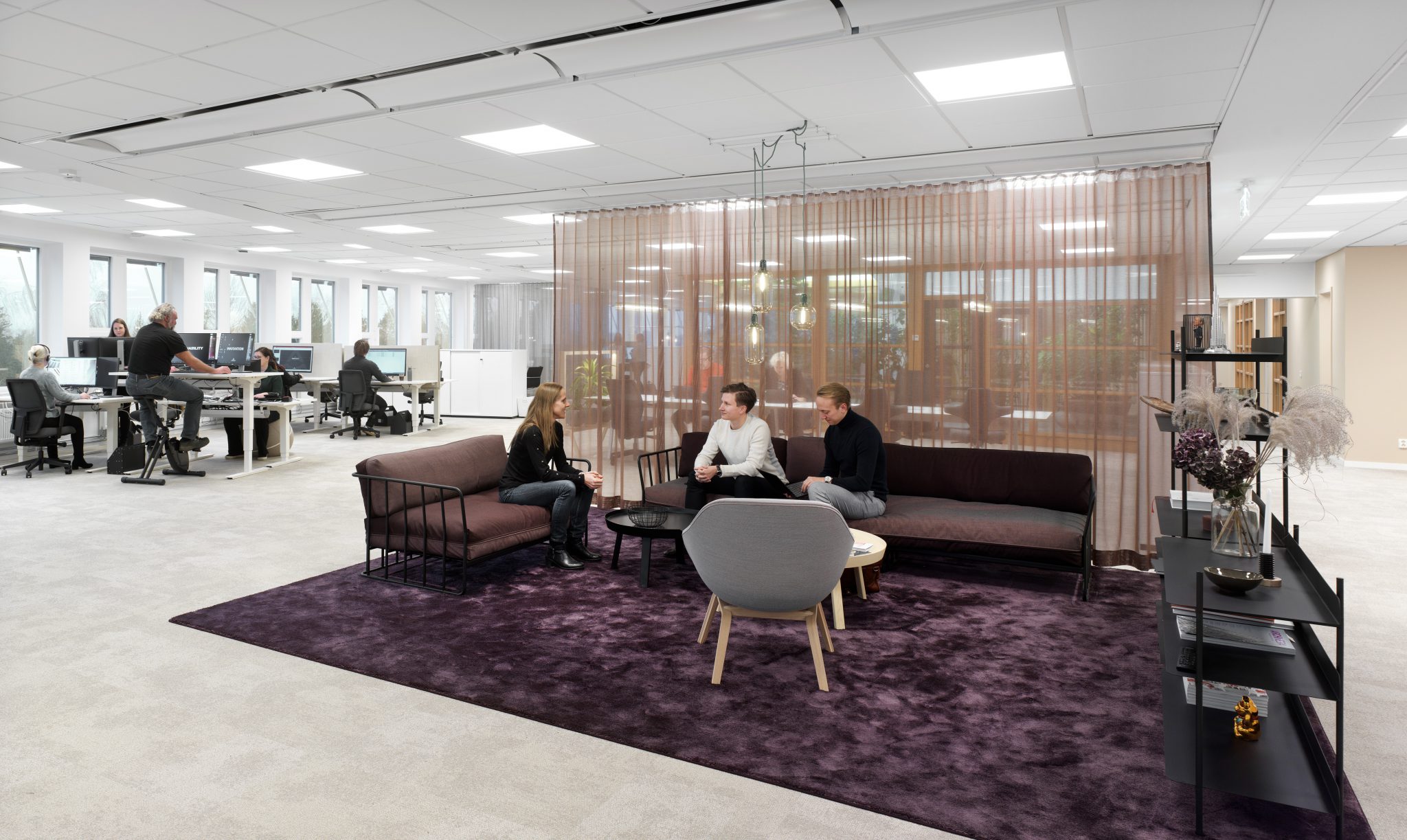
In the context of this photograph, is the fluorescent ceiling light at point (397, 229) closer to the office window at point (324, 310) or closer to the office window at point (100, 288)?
the office window at point (100, 288)

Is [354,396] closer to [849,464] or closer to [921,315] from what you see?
[921,315]

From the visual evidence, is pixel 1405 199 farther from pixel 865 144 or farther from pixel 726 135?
pixel 726 135

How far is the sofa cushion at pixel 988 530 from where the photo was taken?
512cm

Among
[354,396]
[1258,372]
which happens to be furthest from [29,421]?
[1258,372]

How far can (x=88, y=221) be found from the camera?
1085cm

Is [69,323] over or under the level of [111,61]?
under

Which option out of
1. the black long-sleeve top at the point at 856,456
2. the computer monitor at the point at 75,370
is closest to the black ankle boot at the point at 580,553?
the black long-sleeve top at the point at 856,456

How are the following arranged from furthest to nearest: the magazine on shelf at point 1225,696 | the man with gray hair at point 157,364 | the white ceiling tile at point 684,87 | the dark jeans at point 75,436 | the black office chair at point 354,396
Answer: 1. the black office chair at point 354,396
2. the dark jeans at point 75,436
3. the man with gray hair at point 157,364
4. the white ceiling tile at point 684,87
5. the magazine on shelf at point 1225,696

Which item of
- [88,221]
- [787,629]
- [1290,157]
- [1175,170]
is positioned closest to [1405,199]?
[1290,157]

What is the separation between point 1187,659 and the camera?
296cm

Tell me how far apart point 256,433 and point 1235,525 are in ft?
34.2

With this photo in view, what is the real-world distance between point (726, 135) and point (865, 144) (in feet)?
2.95

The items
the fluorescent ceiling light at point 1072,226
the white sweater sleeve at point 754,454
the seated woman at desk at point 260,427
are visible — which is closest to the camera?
the white sweater sleeve at point 754,454

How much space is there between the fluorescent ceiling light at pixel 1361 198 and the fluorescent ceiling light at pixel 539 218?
21.5 feet
